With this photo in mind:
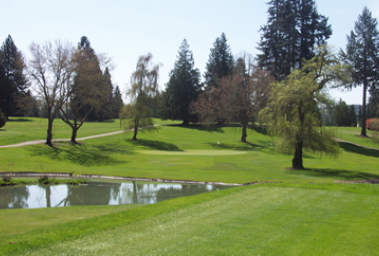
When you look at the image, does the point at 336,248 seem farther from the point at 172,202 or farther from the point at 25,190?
the point at 25,190

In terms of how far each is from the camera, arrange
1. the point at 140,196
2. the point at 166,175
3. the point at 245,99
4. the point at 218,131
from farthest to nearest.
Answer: the point at 218,131 < the point at 245,99 < the point at 166,175 < the point at 140,196

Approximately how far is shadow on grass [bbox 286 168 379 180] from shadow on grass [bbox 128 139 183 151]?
1819 cm

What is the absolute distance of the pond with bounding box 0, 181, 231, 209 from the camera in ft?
40.3

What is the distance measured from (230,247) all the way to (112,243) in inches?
Answer: 88.1

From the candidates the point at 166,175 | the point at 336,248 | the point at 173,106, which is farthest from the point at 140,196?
the point at 173,106

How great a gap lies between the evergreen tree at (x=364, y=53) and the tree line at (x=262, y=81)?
0.13m

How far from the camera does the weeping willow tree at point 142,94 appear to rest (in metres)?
38.9

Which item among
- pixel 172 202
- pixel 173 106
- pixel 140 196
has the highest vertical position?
pixel 173 106

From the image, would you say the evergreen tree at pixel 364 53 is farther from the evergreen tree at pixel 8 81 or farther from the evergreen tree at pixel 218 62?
the evergreen tree at pixel 8 81

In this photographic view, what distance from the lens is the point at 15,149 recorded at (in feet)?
81.9

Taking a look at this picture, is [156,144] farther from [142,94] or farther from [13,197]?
[13,197]

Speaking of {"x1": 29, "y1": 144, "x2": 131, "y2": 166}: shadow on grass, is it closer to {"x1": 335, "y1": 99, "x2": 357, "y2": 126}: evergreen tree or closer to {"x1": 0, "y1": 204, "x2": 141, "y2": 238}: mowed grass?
{"x1": 0, "y1": 204, "x2": 141, "y2": 238}: mowed grass

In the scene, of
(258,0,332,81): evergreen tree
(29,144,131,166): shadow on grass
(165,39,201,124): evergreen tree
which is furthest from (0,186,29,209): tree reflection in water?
(165,39,201,124): evergreen tree

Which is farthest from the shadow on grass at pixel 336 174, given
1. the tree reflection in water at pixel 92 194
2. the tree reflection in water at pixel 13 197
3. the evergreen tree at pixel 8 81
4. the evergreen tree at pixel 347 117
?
the evergreen tree at pixel 8 81
